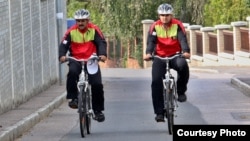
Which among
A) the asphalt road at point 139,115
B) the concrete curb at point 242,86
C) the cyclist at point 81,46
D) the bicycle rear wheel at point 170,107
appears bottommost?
the concrete curb at point 242,86

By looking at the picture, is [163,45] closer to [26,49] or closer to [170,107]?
[170,107]

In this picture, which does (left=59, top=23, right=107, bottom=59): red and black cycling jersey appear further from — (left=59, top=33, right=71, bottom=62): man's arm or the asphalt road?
the asphalt road

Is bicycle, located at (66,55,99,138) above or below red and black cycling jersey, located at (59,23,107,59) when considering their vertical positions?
below

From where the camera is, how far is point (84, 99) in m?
13.6

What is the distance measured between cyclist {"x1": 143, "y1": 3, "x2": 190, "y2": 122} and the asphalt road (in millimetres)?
683

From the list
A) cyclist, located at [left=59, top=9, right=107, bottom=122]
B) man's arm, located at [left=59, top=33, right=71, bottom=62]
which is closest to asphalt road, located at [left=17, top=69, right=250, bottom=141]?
cyclist, located at [left=59, top=9, right=107, bottom=122]

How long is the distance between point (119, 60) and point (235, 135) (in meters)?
42.9

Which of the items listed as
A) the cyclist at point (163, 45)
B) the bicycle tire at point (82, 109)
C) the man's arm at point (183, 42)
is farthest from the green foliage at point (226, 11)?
the bicycle tire at point (82, 109)

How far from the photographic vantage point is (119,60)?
5119 cm

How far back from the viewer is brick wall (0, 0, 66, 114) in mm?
16453

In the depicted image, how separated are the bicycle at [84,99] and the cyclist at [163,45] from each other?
2.94ft

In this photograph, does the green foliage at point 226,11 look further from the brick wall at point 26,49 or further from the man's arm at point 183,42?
the man's arm at point 183,42

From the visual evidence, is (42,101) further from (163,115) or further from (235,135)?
(235,135)

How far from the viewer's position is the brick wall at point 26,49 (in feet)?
54.0
